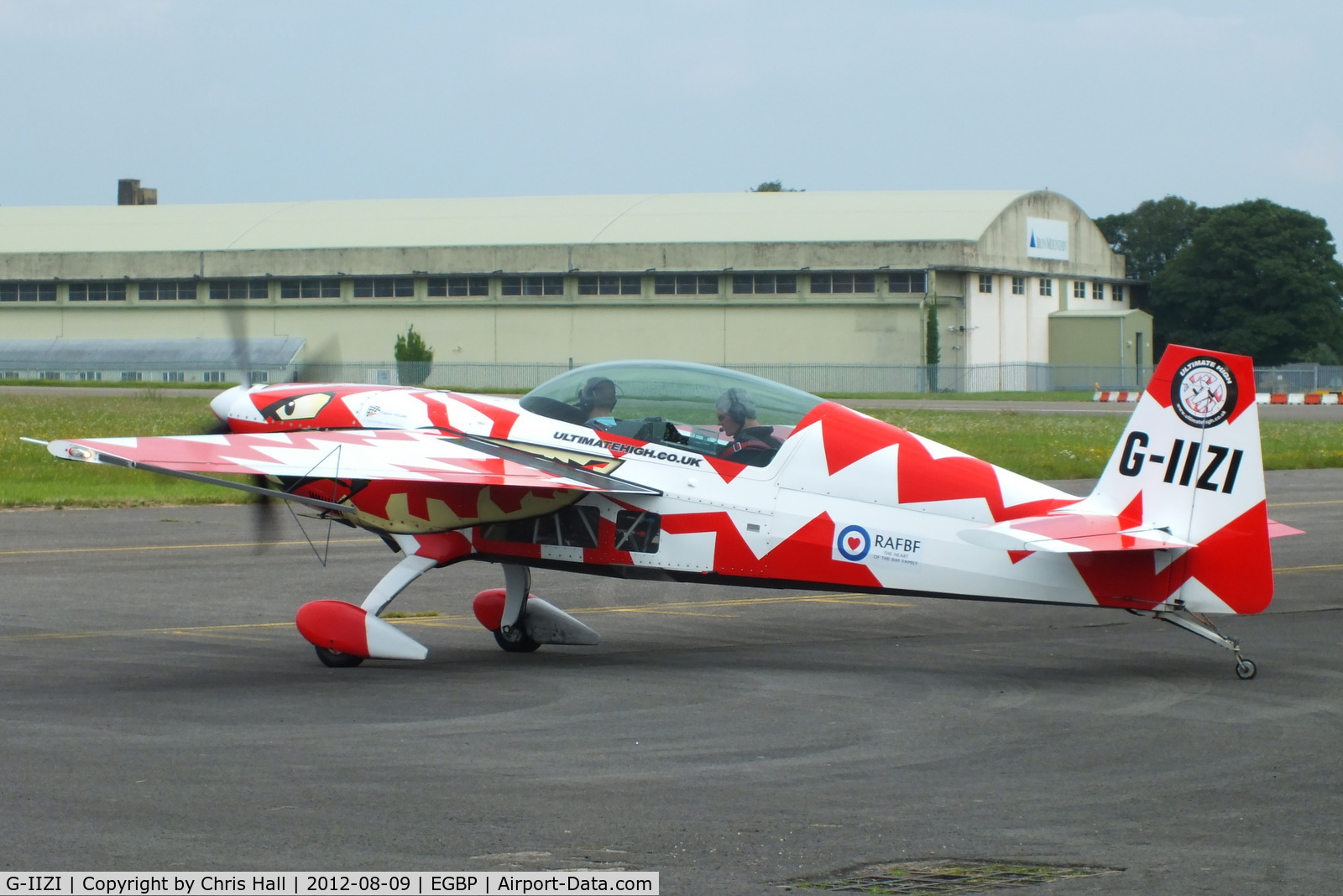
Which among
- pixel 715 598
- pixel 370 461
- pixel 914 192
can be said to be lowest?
pixel 715 598

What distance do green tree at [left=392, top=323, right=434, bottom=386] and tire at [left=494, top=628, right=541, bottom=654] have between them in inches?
2172

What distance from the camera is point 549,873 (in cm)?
610

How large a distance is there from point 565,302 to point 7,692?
2437 inches

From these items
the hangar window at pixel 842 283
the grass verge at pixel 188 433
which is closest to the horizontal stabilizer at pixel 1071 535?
the grass verge at pixel 188 433

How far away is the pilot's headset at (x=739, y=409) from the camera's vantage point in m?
11.4

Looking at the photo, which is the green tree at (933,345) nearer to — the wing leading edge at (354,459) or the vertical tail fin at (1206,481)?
the wing leading edge at (354,459)

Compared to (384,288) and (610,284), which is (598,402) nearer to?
(610,284)

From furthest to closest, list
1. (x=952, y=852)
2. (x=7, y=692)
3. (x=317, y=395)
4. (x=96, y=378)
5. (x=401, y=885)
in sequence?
(x=96, y=378) → (x=317, y=395) → (x=7, y=692) → (x=952, y=852) → (x=401, y=885)

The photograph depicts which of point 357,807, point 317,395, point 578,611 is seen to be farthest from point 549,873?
point 578,611

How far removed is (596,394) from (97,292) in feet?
240

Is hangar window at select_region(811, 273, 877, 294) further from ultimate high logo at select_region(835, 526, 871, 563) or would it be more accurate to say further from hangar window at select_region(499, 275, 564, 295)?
ultimate high logo at select_region(835, 526, 871, 563)

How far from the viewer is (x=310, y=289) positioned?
7512 cm

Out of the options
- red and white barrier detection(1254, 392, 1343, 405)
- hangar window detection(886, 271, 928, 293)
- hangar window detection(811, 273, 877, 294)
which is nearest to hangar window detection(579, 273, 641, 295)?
hangar window detection(811, 273, 877, 294)

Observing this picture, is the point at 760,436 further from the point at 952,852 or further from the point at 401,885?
the point at 401,885
